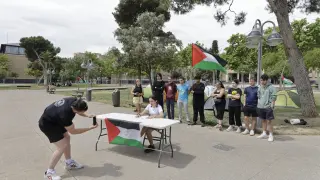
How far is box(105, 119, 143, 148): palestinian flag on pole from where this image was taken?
4.77 metres

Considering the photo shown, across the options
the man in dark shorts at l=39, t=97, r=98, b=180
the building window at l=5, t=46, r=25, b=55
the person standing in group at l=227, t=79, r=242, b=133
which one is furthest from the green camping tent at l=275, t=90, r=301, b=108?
the building window at l=5, t=46, r=25, b=55

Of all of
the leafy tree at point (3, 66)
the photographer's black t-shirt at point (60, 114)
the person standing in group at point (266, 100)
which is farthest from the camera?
the leafy tree at point (3, 66)

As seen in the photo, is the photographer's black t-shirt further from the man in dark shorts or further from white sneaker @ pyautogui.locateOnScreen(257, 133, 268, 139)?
white sneaker @ pyautogui.locateOnScreen(257, 133, 268, 139)

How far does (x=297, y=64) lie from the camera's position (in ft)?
30.9

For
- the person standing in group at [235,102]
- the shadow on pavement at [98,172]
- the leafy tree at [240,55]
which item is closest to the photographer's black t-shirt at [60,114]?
the shadow on pavement at [98,172]

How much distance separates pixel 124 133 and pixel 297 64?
7.71 m

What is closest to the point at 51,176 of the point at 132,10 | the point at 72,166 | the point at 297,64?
the point at 72,166

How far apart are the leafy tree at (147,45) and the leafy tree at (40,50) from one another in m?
38.8

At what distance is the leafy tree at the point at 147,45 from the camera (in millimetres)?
13602

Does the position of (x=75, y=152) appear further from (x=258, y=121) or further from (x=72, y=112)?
(x=258, y=121)

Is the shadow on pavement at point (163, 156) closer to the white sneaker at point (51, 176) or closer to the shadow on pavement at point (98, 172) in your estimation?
the shadow on pavement at point (98, 172)

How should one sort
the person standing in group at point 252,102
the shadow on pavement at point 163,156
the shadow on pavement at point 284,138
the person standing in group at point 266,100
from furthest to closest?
the person standing in group at point 252,102
the shadow on pavement at point 284,138
the person standing in group at point 266,100
the shadow on pavement at point 163,156

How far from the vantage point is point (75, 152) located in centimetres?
521

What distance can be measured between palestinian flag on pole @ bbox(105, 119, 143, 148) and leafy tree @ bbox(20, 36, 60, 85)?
48.2 meters
